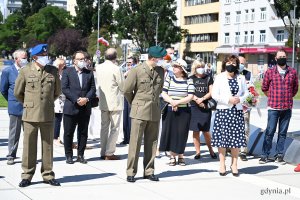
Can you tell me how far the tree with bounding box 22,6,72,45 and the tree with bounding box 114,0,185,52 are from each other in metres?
27.1

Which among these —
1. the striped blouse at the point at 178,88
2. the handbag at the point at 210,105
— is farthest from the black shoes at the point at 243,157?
the striped blouse at the point at 178,88

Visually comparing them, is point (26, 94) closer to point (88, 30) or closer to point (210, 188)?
point (210, 188)

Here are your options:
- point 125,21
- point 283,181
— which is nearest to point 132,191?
point 283,181

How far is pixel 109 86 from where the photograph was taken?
10922 mm

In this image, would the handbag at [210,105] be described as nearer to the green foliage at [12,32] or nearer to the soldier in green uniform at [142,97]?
the soldier in green uniform at [142,97]

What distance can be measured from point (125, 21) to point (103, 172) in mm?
67111

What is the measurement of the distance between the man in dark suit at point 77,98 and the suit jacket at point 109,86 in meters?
0.52

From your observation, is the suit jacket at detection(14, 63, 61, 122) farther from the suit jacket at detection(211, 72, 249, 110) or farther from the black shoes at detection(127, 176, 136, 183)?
the suit jacket at detection(211, 72, 249, 110)

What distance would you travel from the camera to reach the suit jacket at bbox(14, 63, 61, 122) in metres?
8.16

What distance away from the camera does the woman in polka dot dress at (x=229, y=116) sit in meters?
9.39

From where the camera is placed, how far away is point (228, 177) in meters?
9.30

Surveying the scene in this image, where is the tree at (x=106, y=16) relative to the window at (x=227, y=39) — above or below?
above

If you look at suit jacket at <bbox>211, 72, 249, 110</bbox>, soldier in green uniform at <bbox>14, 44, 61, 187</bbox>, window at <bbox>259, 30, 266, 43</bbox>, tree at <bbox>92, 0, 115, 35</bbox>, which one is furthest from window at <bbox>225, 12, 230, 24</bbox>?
soldier in green uniform at <bbox>14, 44, 61, 187</bbox>

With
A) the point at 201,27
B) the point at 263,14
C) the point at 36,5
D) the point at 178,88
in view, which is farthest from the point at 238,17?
the point at 178,88
